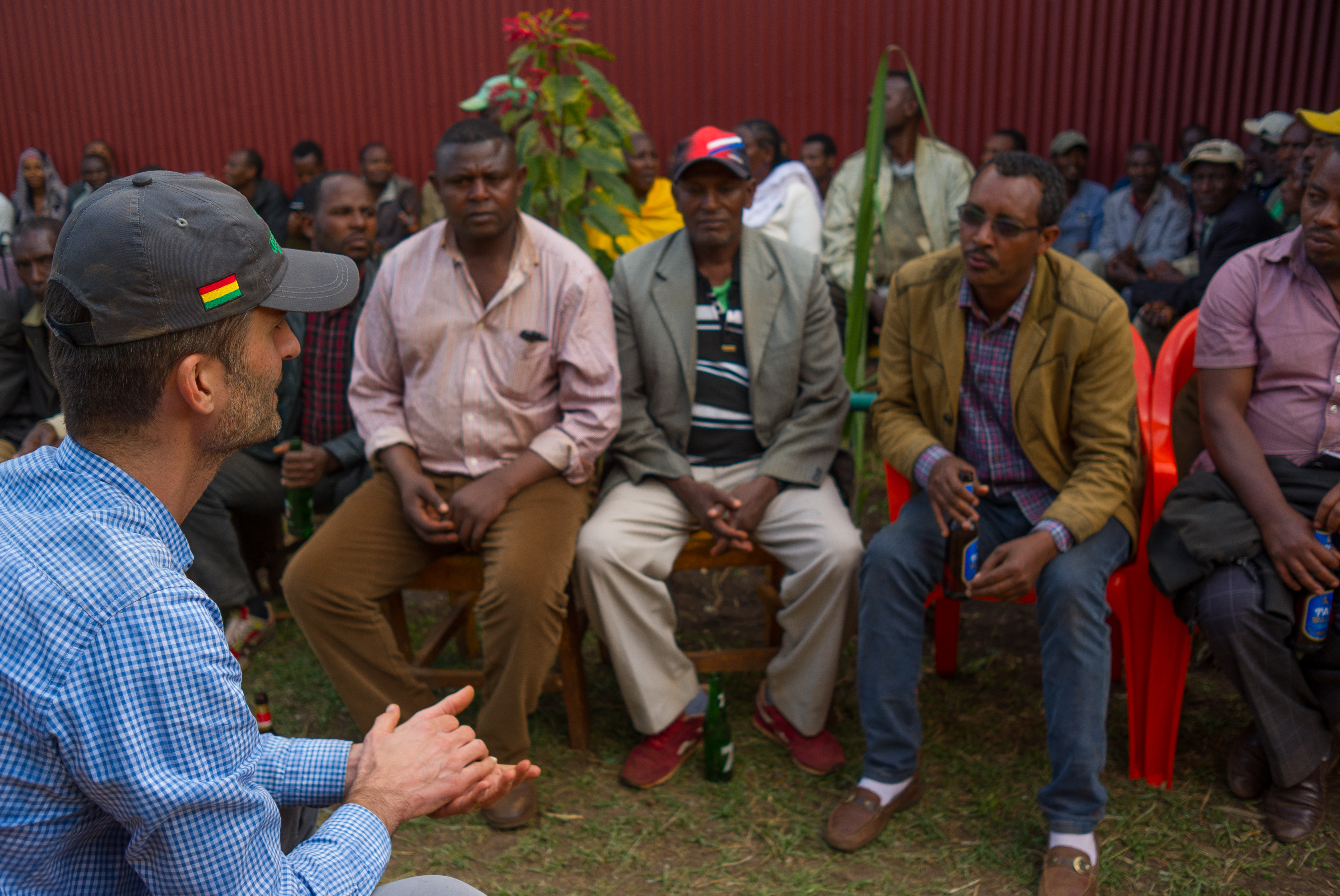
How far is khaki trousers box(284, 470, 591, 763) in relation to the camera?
2.92 meters

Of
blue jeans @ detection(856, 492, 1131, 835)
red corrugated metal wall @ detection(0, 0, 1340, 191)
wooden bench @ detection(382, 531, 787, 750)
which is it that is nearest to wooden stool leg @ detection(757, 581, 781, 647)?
wooden bench @ detection(382, 531, 787, 750)

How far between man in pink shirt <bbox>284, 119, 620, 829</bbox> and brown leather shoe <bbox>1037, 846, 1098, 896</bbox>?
4.73 ft

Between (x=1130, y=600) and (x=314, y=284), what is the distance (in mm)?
2458

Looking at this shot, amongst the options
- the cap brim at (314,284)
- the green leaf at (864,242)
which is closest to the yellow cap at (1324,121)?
the green leaf at (864,242)

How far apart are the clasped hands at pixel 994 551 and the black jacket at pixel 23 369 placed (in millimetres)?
3395

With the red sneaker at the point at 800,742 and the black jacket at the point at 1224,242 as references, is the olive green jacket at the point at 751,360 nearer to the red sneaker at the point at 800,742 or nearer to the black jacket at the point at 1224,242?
the red sneaker at the point at 800,742

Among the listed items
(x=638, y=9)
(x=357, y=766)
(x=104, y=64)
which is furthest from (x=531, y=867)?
(x=104, y=64)

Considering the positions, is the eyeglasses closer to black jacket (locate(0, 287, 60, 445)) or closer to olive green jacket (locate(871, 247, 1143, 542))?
olive green jacket (locate(871, 247, 1143, 542))

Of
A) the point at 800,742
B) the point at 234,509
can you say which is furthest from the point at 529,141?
the point at 800,742

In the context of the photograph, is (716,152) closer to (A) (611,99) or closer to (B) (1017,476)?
(A) (611,99)

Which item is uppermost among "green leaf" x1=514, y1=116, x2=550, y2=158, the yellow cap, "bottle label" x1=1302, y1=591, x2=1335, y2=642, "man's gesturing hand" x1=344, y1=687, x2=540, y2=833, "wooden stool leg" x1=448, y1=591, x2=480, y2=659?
the yellow cap

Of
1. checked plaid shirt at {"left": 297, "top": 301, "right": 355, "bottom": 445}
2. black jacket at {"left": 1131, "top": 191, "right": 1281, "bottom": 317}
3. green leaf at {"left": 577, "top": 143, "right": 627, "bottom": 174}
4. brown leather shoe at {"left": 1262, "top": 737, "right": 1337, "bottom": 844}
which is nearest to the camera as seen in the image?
brown leather shoe at {"left": 1262, "top": 737, "right": 1337, "bottom": 844}

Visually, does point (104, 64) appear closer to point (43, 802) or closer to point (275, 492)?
point (275, 492)

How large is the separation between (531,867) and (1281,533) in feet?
7.30
